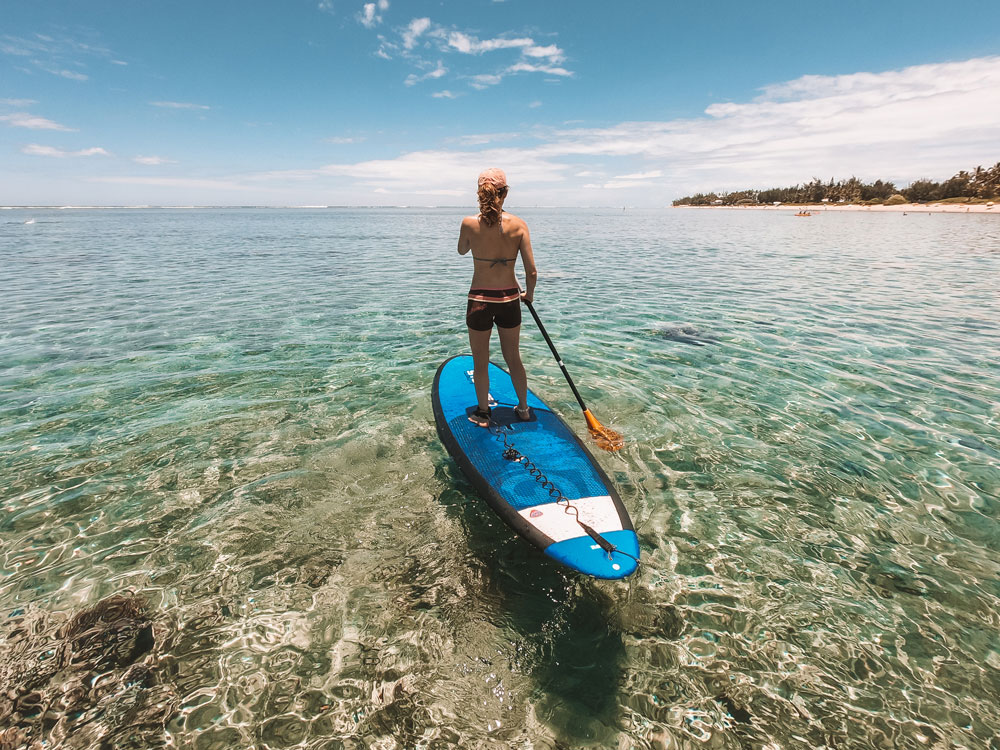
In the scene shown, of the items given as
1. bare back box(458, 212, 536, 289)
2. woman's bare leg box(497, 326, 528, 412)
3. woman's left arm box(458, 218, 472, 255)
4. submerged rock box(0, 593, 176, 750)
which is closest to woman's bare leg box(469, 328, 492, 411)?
woman's bare leg box(497, 326, 528, 412)

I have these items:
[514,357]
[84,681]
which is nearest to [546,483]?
[514,357]

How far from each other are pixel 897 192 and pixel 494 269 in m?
153

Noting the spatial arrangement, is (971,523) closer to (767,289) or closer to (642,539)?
(642,539)

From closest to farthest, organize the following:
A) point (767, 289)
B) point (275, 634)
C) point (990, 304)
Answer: point (275, 634)
point (990, 304)
point (767, 289)

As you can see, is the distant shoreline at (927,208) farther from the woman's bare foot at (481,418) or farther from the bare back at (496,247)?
the woman's bare foot at (481,418)

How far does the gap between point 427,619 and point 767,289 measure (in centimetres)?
2120

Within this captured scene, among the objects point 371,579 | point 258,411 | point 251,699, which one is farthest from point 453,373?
point 251,699

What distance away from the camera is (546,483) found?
5.07 meters

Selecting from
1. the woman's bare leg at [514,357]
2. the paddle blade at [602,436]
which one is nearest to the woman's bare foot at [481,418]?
the woman's bare leg at [514,357]

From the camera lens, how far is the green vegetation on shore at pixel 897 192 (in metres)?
92.4

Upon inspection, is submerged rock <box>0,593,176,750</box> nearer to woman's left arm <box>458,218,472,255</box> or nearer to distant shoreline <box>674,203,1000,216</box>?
woman's left arm <box>458,218,472,255</box>

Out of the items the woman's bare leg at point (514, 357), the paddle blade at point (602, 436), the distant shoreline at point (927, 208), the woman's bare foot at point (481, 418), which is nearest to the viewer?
the woman's bare leg at point (514, 357)

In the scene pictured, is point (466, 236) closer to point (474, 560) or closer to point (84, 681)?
point (474, 560)

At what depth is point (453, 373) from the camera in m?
8.28
